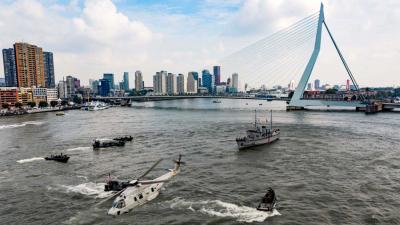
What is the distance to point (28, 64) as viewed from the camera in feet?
536

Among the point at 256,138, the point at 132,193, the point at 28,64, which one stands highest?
the point at 28,64

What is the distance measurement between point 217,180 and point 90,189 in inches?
420

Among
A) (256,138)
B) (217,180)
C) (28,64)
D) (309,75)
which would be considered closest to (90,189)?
(217,180)

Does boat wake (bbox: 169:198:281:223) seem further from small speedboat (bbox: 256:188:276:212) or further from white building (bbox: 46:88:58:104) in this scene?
white building (bbox: 46:88:58:104)

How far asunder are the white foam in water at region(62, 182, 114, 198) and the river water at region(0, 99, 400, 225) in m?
0.08

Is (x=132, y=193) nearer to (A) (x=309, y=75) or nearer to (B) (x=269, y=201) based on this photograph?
(B) (x=269, y=201)

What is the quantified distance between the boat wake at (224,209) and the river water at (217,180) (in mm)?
66

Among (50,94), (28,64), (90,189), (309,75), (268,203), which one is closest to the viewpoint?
(268,203)

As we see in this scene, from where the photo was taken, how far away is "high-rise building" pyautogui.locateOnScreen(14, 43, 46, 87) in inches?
6171

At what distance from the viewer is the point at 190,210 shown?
22.2 metres

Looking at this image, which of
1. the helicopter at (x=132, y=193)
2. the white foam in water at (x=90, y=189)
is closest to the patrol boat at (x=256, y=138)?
the helicopter at (x=132, y=193)

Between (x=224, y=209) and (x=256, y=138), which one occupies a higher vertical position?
→ (x=256, y=138)

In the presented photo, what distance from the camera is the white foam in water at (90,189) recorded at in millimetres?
25016

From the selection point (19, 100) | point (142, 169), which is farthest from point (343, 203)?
point (19, 100)
